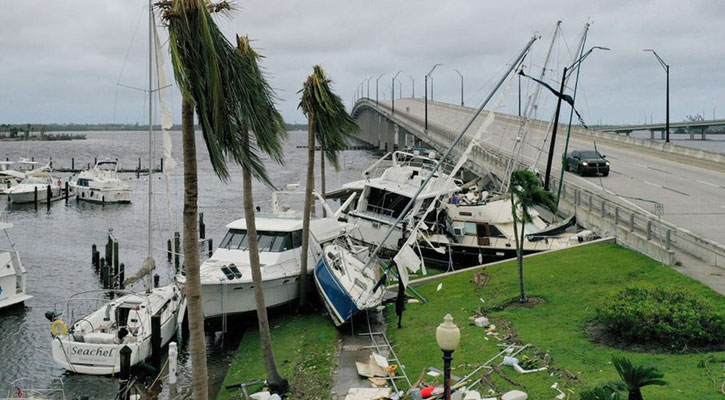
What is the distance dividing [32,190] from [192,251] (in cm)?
6457

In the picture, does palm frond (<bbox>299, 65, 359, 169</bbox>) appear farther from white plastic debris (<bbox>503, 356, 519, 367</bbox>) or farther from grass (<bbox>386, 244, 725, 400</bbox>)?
white plastic debris (<bbox>503, 356, 519, 367</bbox>)

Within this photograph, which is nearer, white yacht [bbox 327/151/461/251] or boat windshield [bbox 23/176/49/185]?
white yacht [bbox 327/151/461/251]

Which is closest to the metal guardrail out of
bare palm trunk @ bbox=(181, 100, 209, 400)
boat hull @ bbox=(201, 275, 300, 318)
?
boat hull @ bbox=(201, 275, 300, 318)

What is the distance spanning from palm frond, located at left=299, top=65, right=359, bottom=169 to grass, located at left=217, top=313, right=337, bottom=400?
20.3ft

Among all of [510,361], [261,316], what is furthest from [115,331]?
[510,361]

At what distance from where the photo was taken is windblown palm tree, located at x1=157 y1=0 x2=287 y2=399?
11586 millimetres

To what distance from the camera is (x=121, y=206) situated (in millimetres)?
71562

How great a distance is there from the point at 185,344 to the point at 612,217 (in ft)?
53.5

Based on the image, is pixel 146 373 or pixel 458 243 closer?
pixel 146 373

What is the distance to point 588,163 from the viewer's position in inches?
1719

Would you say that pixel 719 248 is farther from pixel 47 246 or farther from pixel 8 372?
pixel 47 246

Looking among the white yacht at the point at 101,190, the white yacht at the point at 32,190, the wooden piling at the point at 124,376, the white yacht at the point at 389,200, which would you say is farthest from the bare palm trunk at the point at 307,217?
the white yacht at the point at 32,190

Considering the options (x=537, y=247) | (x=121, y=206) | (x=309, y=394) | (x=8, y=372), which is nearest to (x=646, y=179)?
(x=537, y=247)

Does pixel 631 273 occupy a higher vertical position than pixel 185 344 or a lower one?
higher
